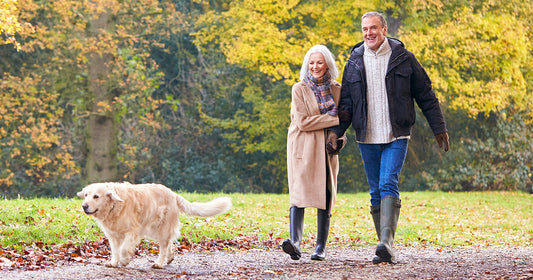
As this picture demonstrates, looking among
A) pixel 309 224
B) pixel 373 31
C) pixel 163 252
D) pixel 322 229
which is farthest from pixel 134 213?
pixel 309 224

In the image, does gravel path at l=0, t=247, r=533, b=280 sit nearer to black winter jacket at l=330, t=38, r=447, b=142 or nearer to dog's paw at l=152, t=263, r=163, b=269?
dog's paw at l=152, t=263, r=163, b=269

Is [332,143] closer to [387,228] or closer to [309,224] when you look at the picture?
[387,228]

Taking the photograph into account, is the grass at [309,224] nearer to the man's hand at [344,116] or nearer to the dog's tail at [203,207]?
the dog's tail at [203,207]

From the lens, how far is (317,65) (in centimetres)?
594

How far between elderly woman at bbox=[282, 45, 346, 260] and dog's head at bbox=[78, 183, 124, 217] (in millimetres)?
1632

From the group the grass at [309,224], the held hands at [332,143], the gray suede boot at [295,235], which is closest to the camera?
the gray suede boot at [295,235]

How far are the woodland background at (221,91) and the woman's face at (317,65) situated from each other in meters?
8.64

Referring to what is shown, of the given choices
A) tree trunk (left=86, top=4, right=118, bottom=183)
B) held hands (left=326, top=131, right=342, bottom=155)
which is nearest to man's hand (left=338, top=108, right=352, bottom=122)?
held hands (left=326, top=131, right=342, bottom=155)

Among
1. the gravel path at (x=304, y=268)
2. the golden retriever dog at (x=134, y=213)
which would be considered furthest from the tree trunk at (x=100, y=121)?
the golden retriever dog at (x=134, y=213)

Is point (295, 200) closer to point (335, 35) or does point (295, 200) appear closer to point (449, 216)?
point (449, 216)

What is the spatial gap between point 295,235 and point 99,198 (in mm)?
1776

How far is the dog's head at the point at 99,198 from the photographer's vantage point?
530 centimetres

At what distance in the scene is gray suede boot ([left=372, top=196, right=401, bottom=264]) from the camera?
5559 mm

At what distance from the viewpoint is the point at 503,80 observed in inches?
721
